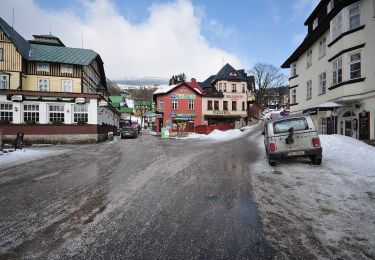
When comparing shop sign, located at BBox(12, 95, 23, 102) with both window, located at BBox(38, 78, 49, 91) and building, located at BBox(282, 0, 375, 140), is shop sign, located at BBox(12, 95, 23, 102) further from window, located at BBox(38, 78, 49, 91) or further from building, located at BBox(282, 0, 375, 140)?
building, located at BBox(282, 0, 375, 140)

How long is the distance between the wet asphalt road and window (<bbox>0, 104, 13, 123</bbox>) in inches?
684

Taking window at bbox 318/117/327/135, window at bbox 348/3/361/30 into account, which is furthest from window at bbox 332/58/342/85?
window at bbox 318/117/327/135

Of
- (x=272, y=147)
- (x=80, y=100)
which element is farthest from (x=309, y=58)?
(x=80, y=100)

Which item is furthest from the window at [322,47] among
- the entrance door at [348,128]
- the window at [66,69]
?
the window at [66,69]

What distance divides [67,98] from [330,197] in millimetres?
22667

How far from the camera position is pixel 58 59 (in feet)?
89.7

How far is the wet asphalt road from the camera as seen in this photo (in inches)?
120

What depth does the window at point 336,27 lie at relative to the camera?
1449 centimetres

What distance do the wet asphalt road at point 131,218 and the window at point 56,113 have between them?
16231mm

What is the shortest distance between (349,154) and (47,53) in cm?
3122

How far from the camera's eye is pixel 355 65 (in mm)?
13656

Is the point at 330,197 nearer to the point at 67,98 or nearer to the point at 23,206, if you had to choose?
the point at 23,206

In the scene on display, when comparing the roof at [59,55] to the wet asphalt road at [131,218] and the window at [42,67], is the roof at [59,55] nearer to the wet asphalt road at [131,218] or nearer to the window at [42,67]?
the window at [42,67]

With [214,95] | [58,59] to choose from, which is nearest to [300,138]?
[58,59]
